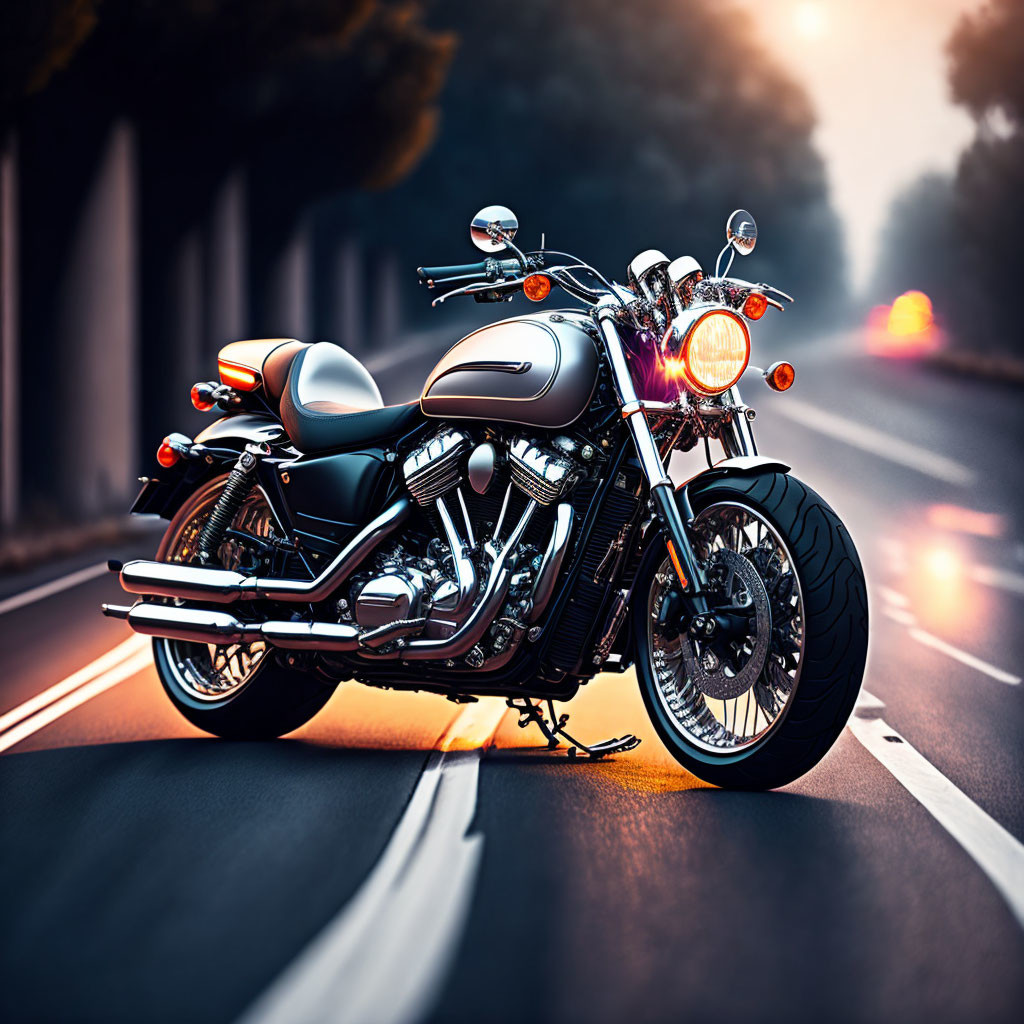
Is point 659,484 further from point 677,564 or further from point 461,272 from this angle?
point 461,272

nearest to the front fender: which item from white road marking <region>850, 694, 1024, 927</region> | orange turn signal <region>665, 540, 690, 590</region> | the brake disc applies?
orange turn signal <region>665, 540, 690, 590</region>

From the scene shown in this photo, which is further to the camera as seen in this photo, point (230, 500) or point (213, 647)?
point (213, 647)

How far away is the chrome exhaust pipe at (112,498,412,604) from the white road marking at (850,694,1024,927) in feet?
6.67

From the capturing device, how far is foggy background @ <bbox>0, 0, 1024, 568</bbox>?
1656cm

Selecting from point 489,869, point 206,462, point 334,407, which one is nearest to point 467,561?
point 334,407

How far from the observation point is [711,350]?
4914 millimetres

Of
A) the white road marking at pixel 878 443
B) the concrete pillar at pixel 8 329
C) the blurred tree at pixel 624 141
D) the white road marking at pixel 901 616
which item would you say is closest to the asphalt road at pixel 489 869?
the white road marking at pixel 901 616

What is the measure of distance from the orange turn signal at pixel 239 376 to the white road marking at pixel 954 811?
2.89 metres

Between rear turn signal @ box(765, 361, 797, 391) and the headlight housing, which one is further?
rear turn signal @ box(765, 361, 797, 391)

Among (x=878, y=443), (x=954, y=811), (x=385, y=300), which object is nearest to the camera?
(x=954, y=811)

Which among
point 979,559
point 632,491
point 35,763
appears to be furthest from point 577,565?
point 979,559

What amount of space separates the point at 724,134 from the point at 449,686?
57090mm

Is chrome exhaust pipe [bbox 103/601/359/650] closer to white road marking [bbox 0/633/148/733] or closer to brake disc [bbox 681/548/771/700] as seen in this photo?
white road marking [bbox 0/633/148/733]

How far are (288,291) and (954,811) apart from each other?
32.2 m
